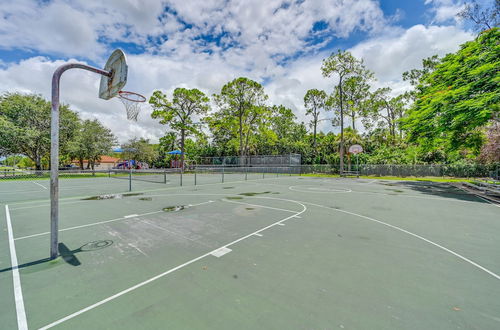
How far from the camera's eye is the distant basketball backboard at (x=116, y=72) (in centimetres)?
435

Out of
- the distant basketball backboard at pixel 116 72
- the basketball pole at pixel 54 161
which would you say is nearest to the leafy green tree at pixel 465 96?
the distant basketball backboard at pixel 116 72

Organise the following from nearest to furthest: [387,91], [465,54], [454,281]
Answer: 1. [454,281]
2. [465,54]
3. [387,91]

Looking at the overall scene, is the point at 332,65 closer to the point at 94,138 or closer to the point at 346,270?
the point at 346,270

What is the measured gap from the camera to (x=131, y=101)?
773 cm

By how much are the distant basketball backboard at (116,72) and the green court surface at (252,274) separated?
11.4 ft

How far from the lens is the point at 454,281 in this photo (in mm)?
3006

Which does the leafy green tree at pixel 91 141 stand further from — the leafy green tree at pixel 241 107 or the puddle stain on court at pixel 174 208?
the puddle stain on court at pixel 174 208

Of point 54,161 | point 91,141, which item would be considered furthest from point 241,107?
point 54,161

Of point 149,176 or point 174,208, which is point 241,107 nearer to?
point 149,176

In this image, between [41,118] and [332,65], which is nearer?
[41,118]

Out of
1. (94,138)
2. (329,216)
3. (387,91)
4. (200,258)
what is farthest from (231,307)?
(387,91)

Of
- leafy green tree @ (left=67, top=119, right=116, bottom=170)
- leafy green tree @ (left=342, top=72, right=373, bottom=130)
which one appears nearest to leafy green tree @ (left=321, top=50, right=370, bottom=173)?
leafy green tree @ (left=342, top=72, right=373, bottom=130)

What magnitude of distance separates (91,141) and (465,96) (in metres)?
37.8

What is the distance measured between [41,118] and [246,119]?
84.0 feet
